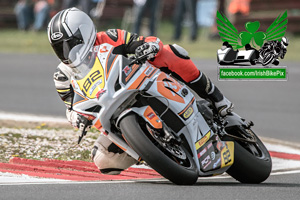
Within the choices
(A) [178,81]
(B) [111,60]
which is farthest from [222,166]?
(B) [111,60]

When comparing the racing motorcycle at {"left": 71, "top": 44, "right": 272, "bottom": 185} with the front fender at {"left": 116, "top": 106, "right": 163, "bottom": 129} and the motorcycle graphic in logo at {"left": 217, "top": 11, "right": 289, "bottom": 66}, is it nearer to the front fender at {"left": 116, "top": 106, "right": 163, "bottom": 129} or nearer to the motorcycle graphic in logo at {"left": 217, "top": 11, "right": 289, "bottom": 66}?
the front fender at {"left": 116, "top": 106, "right": 163, "bottom": 129}

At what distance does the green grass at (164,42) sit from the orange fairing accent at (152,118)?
10.4 m

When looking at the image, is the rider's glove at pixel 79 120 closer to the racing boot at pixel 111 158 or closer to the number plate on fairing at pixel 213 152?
the racing boot at pixel 111 158

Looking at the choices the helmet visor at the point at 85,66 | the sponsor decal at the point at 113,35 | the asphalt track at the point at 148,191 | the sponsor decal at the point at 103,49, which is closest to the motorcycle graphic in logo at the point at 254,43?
the sponsor decal at the point at 113,35

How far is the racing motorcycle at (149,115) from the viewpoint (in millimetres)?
5703

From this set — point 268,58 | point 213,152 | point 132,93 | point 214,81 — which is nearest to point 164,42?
point 214,81

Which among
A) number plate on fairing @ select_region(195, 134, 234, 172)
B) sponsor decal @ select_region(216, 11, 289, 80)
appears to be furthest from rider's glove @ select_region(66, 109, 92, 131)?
sponsor decal @ select_region(216, 11, 289, 80)

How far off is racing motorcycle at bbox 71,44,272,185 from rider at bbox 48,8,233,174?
0.11 meters

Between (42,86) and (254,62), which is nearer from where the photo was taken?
(254,62)

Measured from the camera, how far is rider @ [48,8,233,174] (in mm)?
5992

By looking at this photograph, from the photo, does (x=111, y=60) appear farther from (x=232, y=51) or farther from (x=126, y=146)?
(x=232, y=51)

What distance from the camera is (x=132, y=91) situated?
583cm

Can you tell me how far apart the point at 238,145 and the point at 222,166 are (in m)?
0.32

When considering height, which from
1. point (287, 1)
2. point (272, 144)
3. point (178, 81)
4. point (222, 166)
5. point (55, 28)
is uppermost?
point (55, 28)
